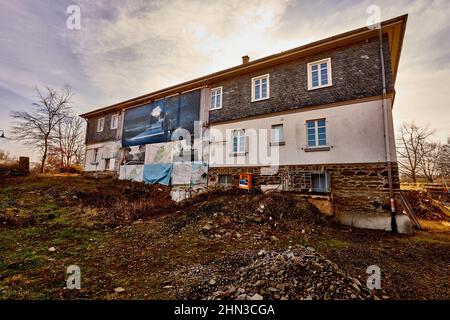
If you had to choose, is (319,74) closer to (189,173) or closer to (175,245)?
(189,173)

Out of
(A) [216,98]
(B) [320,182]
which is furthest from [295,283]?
(A) [216,98]

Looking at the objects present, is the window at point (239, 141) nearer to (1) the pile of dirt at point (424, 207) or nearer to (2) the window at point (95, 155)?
(1) the pile of dirt at point (424, 207)

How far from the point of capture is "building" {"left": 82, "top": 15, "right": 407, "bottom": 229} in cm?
882

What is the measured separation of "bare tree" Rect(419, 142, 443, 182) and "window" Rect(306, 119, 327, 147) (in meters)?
26.2

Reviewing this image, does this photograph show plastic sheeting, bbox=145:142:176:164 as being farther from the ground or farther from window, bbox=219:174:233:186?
the ground

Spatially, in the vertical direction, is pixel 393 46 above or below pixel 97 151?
above

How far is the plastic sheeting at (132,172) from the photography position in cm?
1692

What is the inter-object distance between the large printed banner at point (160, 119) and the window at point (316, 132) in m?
7.67

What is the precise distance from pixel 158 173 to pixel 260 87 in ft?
31.7

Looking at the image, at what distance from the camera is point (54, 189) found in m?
12.6

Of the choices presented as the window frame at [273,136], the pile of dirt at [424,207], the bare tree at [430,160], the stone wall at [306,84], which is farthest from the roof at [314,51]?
the bare tree at [430,160]
